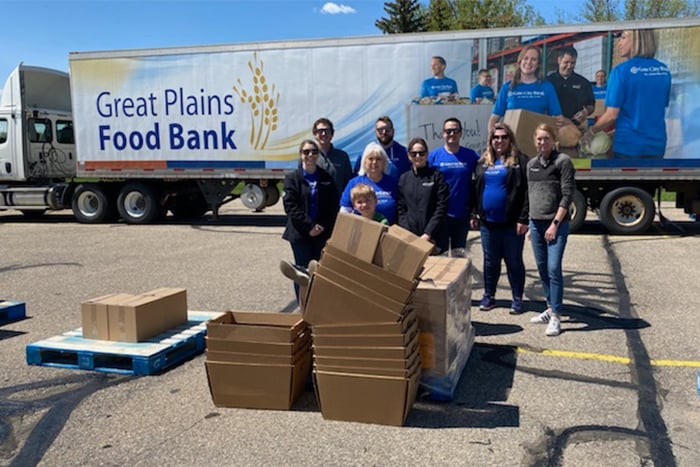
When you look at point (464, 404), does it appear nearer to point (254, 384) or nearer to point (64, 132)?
point (254, 384)

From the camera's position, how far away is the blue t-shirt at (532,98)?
11.5 meters

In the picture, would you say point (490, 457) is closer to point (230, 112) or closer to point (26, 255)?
point (26, 255)

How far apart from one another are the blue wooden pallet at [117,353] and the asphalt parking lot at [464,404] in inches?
3.1

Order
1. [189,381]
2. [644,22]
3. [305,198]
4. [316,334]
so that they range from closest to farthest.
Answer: [316,334] → [189,381] → [305,198] → [644,22]

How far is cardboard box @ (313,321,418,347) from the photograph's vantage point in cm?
359

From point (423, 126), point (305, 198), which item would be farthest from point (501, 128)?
point (423, 126)

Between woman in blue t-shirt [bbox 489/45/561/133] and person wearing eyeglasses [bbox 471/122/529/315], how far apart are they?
6048mm

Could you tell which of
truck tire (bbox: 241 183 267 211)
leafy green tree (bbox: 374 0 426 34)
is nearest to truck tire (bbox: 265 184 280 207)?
truck tire (bbox: 241 183 267 211)

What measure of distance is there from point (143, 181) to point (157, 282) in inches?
290

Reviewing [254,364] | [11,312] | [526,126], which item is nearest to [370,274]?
[254,364]

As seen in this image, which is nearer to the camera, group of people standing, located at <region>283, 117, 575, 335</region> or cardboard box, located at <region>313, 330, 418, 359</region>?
cardboard box, located at <region>313, 330, 418, 359</region>

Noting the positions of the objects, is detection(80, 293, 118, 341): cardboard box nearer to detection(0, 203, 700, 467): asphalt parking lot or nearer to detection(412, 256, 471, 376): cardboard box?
detection(0, 203, 700, 467): asphalt parking lot

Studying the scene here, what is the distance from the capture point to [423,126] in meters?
12.4

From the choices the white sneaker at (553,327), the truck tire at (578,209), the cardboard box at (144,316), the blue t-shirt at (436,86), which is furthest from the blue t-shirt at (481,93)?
the cardboard box at (144,316)
